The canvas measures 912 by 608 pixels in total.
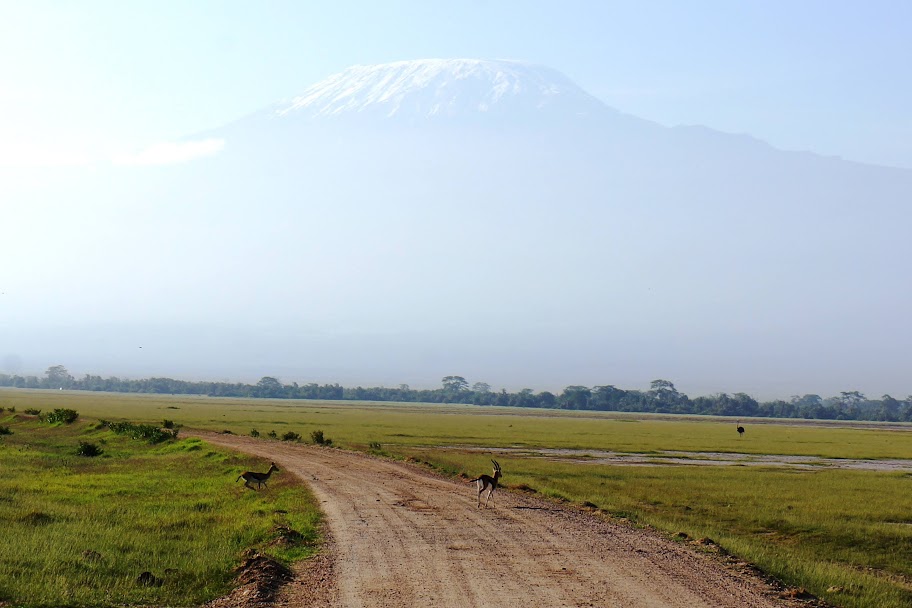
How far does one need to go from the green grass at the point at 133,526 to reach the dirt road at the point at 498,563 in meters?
1.29

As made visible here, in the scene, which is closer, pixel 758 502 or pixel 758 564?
pixel 758 564

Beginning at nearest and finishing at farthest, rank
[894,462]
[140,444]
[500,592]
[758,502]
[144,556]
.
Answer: [500,592], [144,556], [758,502], [140,444], [894,462]

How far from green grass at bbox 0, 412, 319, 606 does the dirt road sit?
129 centimetres

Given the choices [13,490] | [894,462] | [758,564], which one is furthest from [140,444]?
[894,462]

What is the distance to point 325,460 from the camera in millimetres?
35312

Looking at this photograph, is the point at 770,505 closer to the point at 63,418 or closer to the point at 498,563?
the point at 498,563

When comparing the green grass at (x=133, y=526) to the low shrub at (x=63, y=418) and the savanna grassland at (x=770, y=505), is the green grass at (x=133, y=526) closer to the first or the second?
the savanna grassland at (x=770, y=505)

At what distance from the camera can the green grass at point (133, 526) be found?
1342 cm

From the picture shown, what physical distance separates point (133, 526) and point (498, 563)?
911 centimetres

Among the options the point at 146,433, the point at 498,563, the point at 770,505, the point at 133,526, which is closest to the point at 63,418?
the point at 146,433

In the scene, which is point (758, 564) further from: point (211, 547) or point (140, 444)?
point (140, 444)

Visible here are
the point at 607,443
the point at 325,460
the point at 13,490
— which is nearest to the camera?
the point at 13,490

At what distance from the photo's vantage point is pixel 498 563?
14.5 m

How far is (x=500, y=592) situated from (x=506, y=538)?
15.0 ft
